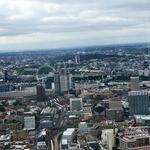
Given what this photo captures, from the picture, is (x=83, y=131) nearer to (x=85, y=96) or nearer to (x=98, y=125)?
(x=98, y=125)

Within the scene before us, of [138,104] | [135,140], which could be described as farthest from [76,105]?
[135,140]

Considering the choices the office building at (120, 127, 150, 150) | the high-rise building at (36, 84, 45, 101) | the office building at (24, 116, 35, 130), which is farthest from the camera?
the high-rise building at (36, 84, 45, 101)

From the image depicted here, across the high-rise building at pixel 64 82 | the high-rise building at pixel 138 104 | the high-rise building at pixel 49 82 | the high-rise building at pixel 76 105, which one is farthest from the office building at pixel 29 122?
the high-rise building at pixel 49 82

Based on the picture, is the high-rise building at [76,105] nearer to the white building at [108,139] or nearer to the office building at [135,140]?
the office building at [135,140]

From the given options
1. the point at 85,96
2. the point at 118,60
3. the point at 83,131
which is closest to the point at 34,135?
the point at 83,131

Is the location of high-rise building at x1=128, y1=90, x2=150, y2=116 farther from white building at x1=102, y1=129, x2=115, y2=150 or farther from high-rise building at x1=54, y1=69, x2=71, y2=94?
high-rise building at x1=54, y1=69, x2=71, y2=94

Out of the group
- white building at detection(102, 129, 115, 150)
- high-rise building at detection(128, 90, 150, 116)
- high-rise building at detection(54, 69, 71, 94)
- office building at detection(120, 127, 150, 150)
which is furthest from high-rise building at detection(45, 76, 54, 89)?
white building at detection(102, 129, 115, 150)

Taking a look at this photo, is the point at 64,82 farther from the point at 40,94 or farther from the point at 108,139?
the point at 108,139
